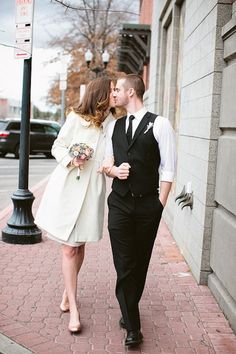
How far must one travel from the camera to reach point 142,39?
1603cm

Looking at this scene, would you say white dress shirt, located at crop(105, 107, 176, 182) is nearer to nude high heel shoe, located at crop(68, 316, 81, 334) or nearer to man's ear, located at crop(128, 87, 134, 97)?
man's ear, located at crop(128, 87, 134, 97)

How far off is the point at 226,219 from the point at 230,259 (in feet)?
1.23

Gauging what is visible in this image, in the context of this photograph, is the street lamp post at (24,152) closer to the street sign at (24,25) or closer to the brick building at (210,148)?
the street sign at (24,25)

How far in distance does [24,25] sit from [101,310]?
4.27 meters

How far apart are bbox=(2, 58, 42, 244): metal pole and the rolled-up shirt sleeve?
3.69 m

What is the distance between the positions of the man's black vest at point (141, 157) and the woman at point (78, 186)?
0.39 metres

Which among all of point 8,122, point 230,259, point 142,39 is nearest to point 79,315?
point 230,259

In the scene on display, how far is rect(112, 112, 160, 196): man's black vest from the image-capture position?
3938mm

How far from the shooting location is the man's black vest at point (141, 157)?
3938mm

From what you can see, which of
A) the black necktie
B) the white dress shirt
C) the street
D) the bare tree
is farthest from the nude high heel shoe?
the bare tree

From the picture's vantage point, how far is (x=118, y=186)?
4.09m

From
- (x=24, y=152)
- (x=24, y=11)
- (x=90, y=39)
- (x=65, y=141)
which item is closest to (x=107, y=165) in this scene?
(x=65, y=141)

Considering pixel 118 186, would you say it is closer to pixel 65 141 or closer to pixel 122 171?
pixel 122 171

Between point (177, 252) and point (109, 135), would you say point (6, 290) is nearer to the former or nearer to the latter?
point (109, 135)
